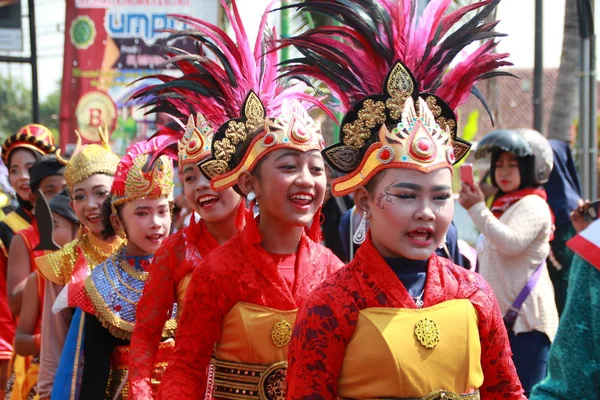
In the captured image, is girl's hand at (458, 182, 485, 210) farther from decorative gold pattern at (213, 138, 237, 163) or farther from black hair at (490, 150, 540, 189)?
decorative gold pattern at (213, 138, 237, 163)

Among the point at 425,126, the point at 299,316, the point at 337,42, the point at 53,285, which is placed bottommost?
the point at 53,285

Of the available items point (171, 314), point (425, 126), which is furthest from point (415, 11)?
point (171, 314)

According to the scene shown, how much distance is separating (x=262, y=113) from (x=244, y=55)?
0.39 metres

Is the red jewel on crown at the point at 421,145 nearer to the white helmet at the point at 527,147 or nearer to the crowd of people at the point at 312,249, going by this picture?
the crowd of people at the point at 312,249

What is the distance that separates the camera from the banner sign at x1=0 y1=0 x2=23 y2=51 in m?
11.6

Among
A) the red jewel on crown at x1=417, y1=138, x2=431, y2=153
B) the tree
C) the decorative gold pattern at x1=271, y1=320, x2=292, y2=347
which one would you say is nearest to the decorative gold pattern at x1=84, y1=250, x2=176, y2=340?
the decorative gold pattern at x1=271, y1=320, x2=292, y2=347

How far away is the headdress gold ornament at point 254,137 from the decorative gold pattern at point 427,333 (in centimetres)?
124

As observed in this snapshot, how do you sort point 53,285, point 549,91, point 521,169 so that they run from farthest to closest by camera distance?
point 549,91 → point 521,169 → point 53,285

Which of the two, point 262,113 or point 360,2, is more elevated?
point 360,2

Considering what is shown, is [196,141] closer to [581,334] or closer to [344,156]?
[344,156]

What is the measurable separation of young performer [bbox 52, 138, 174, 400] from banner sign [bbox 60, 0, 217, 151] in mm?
8415

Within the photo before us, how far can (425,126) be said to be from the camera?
334cm

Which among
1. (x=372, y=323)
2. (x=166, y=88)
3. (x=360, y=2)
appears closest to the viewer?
(x=372, y=323)

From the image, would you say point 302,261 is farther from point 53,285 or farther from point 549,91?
point 549,91
